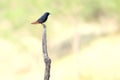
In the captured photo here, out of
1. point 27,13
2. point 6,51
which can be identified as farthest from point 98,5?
point 6,51

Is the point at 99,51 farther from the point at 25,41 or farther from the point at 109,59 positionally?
the point at 25,41

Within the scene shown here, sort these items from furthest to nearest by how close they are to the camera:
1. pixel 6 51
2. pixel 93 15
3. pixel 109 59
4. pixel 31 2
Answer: pixel 6 51 < pixel 93 15 < pixel 109 59 < pixel 31 2

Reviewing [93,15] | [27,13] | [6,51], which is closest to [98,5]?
[93,15]

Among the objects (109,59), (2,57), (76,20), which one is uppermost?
(76,20)

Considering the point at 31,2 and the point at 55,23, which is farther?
the point at 55,23

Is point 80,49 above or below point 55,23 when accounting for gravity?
below

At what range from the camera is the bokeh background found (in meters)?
18.3

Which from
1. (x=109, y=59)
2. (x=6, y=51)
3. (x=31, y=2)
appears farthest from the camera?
(x=6, y=51)

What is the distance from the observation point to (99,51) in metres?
20.8

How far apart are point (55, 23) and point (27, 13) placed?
65.4 inches

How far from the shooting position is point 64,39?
22250 mm

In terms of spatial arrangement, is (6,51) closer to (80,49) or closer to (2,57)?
(2,57)

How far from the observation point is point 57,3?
18.2m

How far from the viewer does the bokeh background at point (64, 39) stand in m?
18.3
